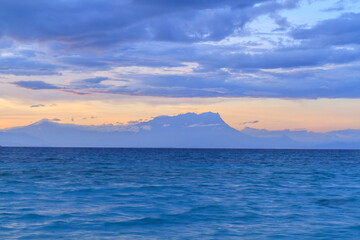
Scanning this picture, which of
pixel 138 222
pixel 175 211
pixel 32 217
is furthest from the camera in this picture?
pixel 175 211

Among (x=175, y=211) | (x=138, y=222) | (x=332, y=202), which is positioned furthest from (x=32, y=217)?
(x=332, y=202)

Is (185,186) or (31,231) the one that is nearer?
(31,231)

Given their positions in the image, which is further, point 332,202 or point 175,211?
point 332,202

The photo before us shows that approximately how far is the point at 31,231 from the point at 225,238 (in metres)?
9.17

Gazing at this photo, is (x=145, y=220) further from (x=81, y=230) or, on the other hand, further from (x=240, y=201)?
(x=240, y=201)

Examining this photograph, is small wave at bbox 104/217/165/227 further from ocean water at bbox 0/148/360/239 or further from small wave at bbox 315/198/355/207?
small wave at bbox 315/198/355/207

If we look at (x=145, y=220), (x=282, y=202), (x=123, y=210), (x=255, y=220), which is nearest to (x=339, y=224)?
(x=255, y=220)

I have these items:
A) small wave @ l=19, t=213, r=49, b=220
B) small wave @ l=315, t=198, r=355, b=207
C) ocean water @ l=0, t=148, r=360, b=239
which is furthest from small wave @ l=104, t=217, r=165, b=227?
small wave @ l=315, t=198, r=355, b=207

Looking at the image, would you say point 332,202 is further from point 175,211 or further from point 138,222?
point 138,222

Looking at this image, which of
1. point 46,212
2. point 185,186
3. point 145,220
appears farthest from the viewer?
point 185,186

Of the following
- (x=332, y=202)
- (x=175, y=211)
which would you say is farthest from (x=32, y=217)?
(x=332, y=202)

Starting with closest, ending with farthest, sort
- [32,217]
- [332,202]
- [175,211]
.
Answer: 1. [32,217]
2. [175,211]
3. [332,202]

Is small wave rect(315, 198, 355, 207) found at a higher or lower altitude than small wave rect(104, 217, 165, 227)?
higher

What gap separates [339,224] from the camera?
66.0 ft
